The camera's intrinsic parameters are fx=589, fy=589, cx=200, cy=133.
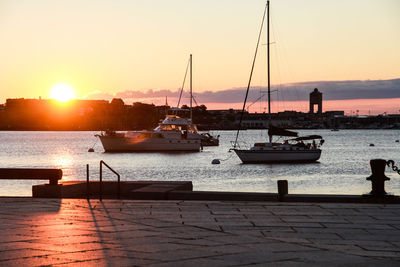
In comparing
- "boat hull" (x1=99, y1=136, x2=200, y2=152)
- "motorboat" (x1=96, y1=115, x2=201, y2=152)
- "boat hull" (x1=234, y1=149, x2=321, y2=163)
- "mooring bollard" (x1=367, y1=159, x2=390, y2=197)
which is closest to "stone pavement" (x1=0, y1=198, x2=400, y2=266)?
"mooring bollard" (x1=367, y1=159, x2=390, y2=197)

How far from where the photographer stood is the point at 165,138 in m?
81.2

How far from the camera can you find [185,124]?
270 ft

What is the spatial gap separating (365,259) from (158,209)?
17.4ft

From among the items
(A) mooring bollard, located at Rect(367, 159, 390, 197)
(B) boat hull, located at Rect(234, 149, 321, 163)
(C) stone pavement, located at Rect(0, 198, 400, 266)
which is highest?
(A) mooring bollard, located at Rect(367, 159, 390, 197)

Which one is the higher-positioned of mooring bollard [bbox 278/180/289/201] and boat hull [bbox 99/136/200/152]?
mooring bollard [bbox 278/180/289/201]

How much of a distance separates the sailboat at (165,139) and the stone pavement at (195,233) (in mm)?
68333

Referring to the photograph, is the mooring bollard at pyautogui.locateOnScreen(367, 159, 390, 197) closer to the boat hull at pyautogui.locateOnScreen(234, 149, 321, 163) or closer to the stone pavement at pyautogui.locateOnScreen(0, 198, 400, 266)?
the stone pavement at pyautogui.locateOnScreen(0, 198, 400, 266)

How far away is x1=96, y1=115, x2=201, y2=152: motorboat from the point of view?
8144cm

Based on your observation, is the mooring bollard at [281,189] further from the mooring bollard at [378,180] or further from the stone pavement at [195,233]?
the mooring bollard at [378,180]

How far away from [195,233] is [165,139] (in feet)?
237

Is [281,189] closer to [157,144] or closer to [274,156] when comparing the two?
[274,156]

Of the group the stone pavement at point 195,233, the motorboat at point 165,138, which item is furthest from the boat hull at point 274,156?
the stone pavement at point 195,233

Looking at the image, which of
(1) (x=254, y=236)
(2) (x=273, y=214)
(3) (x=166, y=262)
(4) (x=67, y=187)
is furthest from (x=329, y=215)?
(4) (x=67, y=187)

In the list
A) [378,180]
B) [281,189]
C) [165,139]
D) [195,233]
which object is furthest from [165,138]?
[195,233]
